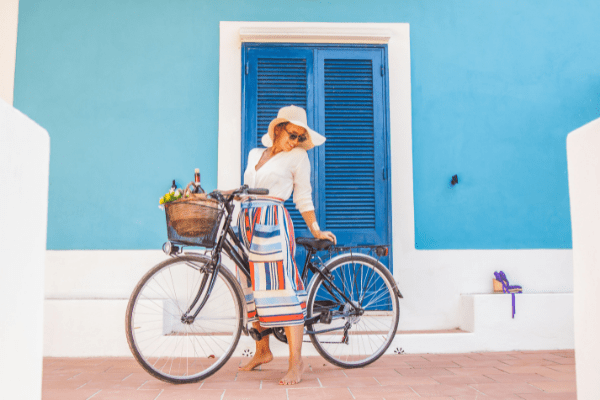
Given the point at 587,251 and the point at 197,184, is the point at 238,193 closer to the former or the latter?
the point at 197,184

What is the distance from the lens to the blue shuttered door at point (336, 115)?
12.6 feet

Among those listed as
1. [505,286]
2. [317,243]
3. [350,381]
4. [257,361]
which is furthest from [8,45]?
[505,286]

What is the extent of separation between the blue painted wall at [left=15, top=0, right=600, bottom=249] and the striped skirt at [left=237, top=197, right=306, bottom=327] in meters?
1.22

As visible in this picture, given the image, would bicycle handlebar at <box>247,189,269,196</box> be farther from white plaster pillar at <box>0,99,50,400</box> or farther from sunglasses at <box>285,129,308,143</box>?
white plaster pillar at <box>0,99,50,400</box>

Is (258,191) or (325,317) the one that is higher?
(258,191)

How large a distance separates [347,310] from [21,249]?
2062 millimetres

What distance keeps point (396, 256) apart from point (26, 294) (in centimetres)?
290

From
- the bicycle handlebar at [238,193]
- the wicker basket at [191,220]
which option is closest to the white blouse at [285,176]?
the bicycle handlebar at [238,193]

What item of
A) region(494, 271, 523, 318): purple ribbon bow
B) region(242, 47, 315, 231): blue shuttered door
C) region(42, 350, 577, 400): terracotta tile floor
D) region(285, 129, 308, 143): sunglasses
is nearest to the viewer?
region(42, 350, 577, 400): terracotta tile floor

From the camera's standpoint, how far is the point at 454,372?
2.87 metres

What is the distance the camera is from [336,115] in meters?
3.92

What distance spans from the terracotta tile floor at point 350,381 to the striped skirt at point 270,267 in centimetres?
37

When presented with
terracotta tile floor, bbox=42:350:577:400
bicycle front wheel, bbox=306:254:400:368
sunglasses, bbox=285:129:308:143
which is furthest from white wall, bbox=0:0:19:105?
bicycle front wheel, bbox=306:254:400:368

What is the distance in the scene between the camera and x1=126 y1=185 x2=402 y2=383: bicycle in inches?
→ 102
